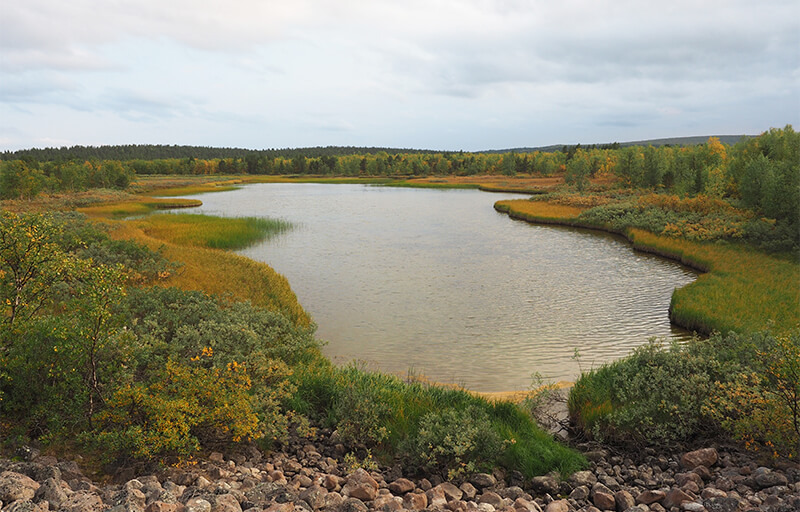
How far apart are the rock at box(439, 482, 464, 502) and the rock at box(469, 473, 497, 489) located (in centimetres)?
43

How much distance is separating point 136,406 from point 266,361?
2.86 m

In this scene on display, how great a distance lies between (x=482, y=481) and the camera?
8273mm

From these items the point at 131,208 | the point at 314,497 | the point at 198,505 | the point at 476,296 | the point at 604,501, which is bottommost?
the point at 476,296

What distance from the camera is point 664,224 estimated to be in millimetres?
40438

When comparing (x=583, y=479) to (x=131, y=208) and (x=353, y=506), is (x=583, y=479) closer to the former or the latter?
(x=353, y=506)

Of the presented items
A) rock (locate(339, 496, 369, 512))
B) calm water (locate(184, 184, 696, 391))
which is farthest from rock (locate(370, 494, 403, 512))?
calm water (locate(184, 184, 696, 391))

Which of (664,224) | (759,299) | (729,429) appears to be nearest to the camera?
(729,429)

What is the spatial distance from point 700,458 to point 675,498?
171 centimetres

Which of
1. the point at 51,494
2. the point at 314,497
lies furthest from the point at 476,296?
the point at 51,494

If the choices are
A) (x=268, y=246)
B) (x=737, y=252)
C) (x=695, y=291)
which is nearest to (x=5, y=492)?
(x=695, y=291)

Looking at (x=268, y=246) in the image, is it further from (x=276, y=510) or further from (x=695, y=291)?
(x=276, y=510)

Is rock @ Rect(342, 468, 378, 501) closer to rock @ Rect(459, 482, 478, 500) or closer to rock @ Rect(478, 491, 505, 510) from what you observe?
rock @ Rect(459, 482, 478, 500)

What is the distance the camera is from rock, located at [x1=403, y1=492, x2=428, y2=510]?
723 cm

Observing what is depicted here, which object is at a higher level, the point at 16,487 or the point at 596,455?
the point at 16,487
